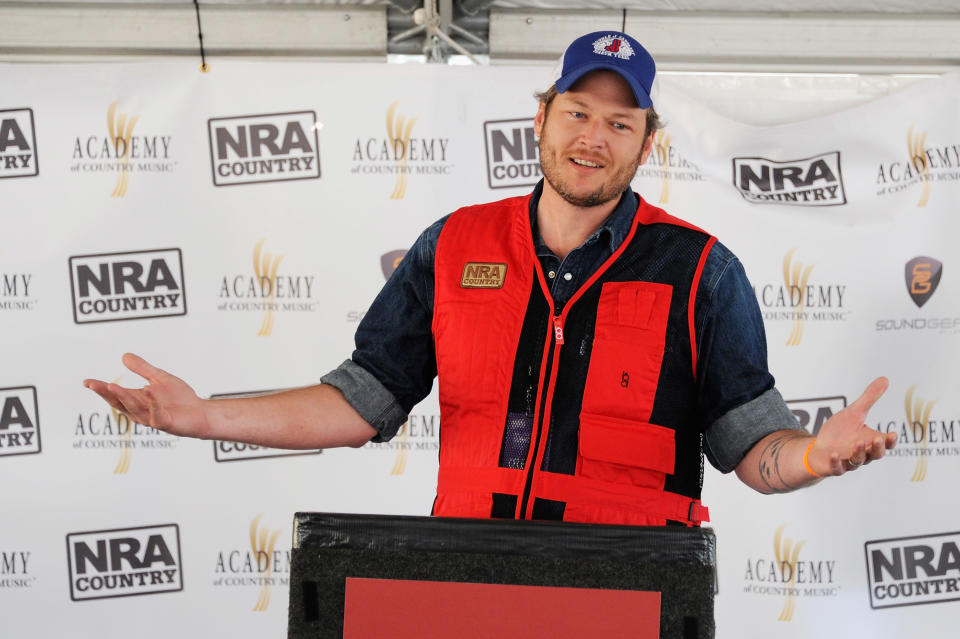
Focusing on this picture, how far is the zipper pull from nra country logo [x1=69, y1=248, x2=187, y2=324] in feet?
7.25

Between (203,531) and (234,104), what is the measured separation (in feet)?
4.88

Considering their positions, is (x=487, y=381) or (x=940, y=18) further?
(x=940, y=18)

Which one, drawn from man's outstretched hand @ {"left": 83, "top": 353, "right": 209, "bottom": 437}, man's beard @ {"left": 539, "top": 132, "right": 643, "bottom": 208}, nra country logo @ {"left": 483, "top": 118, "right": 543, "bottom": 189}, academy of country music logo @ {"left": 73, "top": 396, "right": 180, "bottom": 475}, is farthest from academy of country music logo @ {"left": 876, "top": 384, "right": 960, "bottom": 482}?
man's outstretched hand @ {"left": 83, "top": 353, "right": 209, "bottom": 437}

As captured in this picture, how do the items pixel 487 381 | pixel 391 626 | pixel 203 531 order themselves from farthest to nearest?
pixel 203 531 → pixel 487 381 → pixel 391 626

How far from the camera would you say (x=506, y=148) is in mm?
3498

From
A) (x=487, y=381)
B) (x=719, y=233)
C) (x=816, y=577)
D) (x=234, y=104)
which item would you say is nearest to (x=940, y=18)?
(x=719, y=233)

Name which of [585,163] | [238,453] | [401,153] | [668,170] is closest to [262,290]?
[238,453]

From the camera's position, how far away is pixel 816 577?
349 centimetres

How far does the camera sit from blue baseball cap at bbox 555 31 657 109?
162 cm

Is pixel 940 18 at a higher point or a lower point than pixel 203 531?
higher

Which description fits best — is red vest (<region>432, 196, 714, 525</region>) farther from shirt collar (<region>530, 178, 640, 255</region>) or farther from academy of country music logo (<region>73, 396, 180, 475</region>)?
academy of country music logo (<region>73, 396, 180, 475</region>)

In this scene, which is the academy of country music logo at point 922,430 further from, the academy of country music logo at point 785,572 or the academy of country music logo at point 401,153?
the academy of country music logo at point 401,153

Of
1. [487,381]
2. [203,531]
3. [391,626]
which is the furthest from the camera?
[203,531]

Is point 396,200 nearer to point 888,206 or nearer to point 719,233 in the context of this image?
point 719,233
